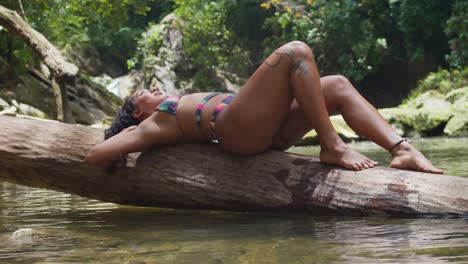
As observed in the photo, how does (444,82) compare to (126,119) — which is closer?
(126,119)

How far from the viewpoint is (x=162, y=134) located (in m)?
3.63

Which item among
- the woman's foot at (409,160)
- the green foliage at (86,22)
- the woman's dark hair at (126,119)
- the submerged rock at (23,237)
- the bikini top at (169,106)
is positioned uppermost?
the green foliage at (86,22)

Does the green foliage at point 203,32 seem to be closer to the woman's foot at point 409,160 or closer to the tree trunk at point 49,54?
the tree trunk at point 49,54

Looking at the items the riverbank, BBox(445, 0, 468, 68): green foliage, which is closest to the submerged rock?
the riverbank

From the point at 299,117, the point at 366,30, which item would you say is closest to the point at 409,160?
the point at 299,117

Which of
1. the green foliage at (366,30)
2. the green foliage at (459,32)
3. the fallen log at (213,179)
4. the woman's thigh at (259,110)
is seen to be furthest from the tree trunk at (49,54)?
the green foliage at (366,30)

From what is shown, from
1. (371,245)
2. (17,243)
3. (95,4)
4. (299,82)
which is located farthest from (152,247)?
(95,4)

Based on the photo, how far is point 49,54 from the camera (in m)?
7.56

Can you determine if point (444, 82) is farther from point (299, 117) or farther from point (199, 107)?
point (199, 107)

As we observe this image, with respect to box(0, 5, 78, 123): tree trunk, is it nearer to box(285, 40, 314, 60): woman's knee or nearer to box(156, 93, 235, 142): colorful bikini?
box(156, 93, 235, 142): colorful bikini

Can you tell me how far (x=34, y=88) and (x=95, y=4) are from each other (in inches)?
85.8

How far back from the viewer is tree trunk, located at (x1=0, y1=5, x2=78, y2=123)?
23.8 ft

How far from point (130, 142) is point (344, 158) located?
1190mm

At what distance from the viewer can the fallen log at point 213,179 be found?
3113 millimetres
